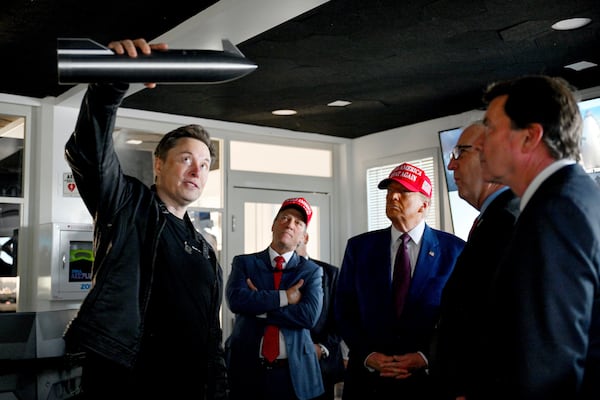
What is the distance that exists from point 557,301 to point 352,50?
8.86 ft

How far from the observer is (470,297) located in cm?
182

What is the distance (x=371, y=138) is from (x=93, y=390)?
15.8 feet

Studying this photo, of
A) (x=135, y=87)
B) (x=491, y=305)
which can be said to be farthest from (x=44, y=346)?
(x=491, y=305)

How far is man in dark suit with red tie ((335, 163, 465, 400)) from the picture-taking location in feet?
8.20

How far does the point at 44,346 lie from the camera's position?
304 cm

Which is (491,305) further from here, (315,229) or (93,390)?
(315,229)

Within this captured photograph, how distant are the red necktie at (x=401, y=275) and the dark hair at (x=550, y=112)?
121 cm

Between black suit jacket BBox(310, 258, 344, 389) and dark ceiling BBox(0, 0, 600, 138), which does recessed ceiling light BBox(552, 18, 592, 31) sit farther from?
black suit jacket BBox(310, 258, 344, 389)

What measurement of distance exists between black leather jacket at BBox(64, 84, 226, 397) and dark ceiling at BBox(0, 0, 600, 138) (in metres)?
1.75

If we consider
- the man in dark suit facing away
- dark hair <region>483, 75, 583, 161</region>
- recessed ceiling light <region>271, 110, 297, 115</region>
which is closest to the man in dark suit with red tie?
the man in dark suit facing away

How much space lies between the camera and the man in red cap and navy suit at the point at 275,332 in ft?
9.86

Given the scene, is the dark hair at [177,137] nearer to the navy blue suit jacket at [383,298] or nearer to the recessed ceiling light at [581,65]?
the navy blue suit jacket at [383,298]

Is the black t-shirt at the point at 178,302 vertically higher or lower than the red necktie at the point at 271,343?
higher

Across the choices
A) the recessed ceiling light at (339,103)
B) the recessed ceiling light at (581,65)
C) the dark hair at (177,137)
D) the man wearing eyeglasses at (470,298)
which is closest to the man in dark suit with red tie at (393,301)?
the man wearing eyeglasses at (470,298)
